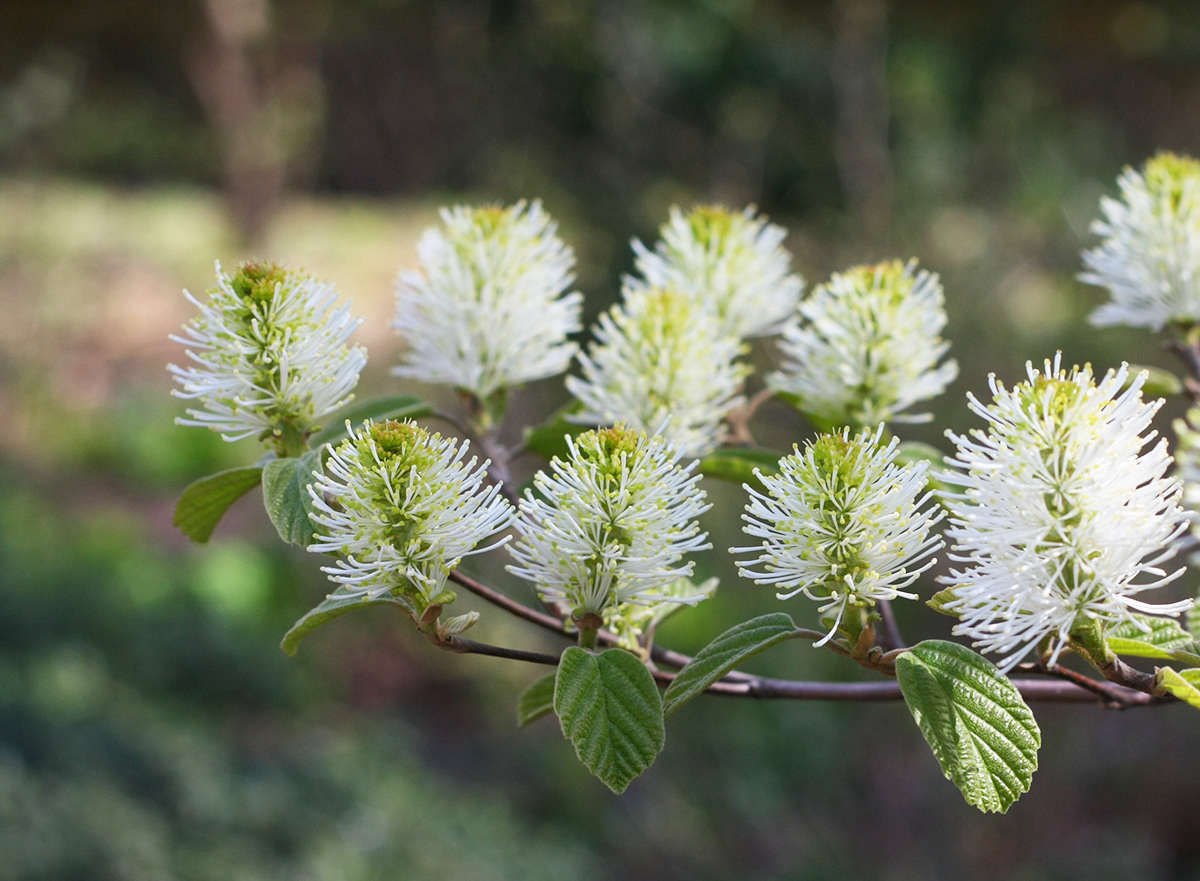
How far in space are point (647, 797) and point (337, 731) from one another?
1111 mm

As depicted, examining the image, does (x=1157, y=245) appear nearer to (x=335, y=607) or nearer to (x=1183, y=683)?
(x=1183, y=683)

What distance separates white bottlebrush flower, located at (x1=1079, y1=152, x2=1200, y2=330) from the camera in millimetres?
883

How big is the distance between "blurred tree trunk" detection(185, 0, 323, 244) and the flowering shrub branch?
7804 mm

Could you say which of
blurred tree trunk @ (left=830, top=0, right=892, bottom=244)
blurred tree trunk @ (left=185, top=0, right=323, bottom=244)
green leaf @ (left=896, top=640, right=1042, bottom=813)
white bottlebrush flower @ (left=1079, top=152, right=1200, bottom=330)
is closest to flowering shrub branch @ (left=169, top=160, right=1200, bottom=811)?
green leaf @ (left=896, top=640, right=1042, bottom=813)

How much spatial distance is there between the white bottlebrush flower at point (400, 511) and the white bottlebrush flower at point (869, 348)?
12.8 inches

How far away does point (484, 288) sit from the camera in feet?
2.81

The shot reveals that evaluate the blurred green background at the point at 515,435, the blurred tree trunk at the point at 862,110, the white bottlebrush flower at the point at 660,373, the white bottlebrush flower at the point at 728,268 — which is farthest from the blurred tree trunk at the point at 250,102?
the white bottlebrush flower at the point at 660,373

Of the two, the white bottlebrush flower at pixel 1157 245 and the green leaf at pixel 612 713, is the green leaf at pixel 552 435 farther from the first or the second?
the white bottlebrush flower at pixel 1157 245

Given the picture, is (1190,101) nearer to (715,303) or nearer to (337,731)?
(337,731)

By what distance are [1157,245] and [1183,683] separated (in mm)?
453

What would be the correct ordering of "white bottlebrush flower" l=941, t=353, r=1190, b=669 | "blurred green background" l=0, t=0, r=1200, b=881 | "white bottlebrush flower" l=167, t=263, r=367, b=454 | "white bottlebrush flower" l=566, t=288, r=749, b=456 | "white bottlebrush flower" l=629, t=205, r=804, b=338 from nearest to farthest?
1. "white bottlebrush flower" l=941, t=353, r=1190, b=669
2. "white bottlebrush flower" l=167, t=263, r=367, b=454
3. "white bottlebrush flower" l=566, t=288, r=749, b=456
4. "white bottlebrush flower" l=629, t=205, r=804, b=338
5. "blurred green background" l=0, t=0, r=1200, b=881

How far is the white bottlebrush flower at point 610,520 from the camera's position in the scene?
0.61 meters

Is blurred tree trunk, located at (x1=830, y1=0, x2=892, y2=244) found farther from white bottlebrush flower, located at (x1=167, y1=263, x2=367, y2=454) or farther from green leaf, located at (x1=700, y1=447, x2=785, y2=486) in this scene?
white bottlebrush flower, located at (x1=167, y1=263, x2=367, y2=454)

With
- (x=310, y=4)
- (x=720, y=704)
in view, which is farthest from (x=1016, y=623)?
(x=310, y=4)
